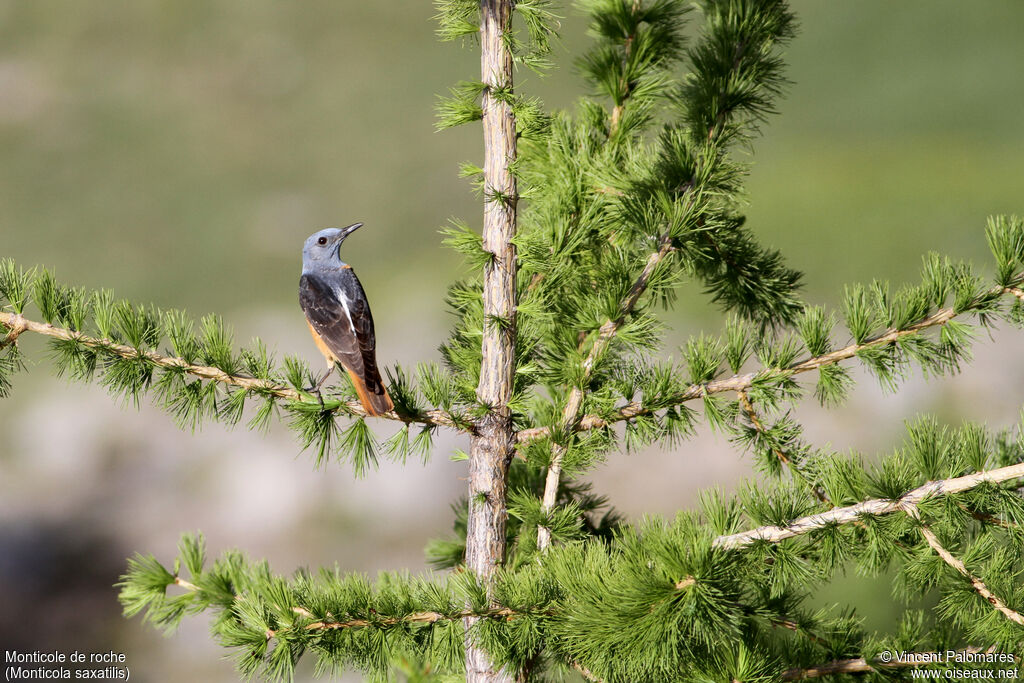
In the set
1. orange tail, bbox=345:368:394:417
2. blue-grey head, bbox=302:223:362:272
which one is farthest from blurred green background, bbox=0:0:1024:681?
orange tail, bbox=345:368:394:417

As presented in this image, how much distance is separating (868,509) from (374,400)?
3.45 feet

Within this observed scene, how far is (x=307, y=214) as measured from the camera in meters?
8.91

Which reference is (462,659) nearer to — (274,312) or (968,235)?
(274,312)

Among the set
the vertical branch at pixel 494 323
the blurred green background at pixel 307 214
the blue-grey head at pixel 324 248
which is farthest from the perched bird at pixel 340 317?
the blurred green background at pixel 307 214

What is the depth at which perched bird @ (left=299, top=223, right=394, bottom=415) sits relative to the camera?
1.81 meters

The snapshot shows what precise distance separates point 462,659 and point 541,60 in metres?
1.35

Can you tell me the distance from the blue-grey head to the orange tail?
1.01 meters

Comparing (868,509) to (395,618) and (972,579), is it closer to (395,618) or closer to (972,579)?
(972,579)

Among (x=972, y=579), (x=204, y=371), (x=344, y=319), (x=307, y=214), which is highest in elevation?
(x=307, y=214)

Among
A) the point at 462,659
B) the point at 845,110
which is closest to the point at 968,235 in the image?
the point at 845,110

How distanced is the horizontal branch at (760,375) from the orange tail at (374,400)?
0.32 meters

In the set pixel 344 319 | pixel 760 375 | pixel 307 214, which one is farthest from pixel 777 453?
pixel 307 214

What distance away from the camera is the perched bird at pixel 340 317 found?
1809 millimetres

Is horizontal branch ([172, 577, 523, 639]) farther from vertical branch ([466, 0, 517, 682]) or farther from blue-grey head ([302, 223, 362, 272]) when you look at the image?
blue-grey head ([302, 223, 362, 272])
